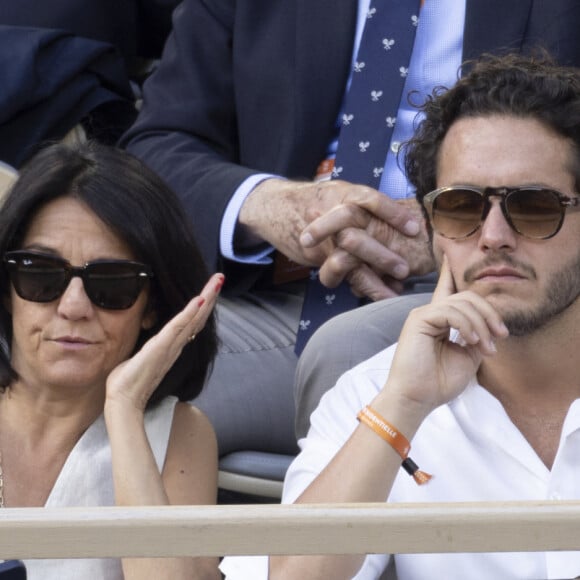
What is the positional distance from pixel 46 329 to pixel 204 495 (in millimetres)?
374

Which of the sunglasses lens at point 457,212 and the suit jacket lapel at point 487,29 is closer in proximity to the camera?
the sunglasses lens at point 457,212

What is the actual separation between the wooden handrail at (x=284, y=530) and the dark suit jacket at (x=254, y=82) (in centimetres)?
157

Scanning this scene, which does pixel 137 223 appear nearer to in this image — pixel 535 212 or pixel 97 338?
pixel 97 338

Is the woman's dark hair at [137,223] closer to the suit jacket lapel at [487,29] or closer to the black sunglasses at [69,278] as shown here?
the black sunglasses at [69,278]

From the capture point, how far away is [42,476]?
2203 millimetres

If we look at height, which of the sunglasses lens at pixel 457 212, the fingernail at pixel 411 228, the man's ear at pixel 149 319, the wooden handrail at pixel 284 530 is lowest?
the man's ear at pixel 149 319

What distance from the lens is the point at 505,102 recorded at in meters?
2.25

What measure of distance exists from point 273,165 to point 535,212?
0.91 m

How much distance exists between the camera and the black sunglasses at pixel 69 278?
2119mm

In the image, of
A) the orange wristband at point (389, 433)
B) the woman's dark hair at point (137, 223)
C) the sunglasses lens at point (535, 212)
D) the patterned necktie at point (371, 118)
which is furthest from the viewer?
the patterned necktie at point (371, 118)

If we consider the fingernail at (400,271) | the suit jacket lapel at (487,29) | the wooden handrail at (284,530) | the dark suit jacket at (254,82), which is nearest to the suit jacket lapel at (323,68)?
the dark suit jacket at (254,82)

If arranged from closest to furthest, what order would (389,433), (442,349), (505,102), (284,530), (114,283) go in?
(284,530)
(389,433)
(442,349)
(114,283)
(505,102)

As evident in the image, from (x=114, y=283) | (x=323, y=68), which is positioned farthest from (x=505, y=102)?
(x=114, y=283)

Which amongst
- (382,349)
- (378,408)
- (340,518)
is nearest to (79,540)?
Result: (340,518)
